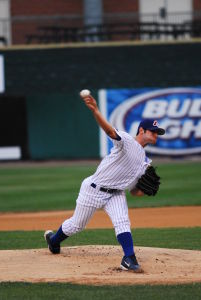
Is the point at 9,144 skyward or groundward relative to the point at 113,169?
groundward

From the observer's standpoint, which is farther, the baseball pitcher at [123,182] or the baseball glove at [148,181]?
the baseball glove at [148,181]

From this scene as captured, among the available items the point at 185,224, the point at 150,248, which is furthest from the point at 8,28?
the point at 150,248

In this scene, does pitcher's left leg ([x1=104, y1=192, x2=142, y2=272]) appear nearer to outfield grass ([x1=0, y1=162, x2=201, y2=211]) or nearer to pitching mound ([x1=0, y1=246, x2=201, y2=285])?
pitching mound ([x1=0, y1=246, x2=201, y2=285])

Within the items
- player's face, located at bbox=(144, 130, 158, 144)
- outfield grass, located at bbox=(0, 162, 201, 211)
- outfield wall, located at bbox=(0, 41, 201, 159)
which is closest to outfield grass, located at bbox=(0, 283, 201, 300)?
player's face, located at bbox=(144, 130, 158, 144)

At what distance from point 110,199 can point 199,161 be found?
16.2m

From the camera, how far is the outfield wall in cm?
2567

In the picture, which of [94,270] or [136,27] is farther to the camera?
[136,27]

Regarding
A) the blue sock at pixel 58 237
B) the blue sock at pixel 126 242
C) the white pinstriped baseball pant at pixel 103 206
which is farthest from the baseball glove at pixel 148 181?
the blue sock at pixel 58 237

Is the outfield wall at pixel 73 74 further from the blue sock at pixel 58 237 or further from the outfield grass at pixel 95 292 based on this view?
the outfield grass at pixel 95 292

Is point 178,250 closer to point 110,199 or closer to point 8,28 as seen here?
point 110,199

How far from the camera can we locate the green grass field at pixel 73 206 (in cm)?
706

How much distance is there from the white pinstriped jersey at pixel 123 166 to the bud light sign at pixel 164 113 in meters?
16.5

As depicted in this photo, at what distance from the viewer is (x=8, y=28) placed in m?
27.2

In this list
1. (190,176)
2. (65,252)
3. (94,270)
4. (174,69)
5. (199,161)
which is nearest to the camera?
(94,270)
